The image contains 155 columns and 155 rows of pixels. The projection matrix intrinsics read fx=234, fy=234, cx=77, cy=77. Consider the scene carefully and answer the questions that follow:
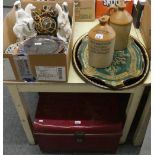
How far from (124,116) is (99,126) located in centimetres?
18

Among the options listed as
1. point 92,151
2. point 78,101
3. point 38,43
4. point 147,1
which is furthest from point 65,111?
point 147,1

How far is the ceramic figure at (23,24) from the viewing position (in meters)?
1.12

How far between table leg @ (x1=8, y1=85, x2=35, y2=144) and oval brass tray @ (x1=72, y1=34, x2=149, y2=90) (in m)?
0.32

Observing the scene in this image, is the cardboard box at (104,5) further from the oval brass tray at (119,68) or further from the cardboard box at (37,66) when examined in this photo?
the cardboard box at (37,66)

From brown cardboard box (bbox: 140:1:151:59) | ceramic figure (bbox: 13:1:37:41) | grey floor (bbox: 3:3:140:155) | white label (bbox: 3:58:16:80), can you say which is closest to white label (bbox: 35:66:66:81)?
white label (bbox: 3:58:16:80)

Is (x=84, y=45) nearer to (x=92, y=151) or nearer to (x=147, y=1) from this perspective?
(x=147, y=1)

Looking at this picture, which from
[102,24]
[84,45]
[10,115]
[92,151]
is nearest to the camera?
[102,24]

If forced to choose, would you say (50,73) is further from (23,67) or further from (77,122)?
(77,122)

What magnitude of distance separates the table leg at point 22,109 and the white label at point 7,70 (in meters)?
0.06

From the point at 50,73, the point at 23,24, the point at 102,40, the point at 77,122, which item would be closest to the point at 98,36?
the point at 102,40

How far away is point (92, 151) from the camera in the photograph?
4.71 feet

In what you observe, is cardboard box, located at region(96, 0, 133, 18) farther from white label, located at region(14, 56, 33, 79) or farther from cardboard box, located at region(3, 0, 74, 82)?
white label, located at region(14, 56, 33, 79)

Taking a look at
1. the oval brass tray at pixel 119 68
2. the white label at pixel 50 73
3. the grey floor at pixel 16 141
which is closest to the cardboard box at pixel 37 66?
the white label at pixel 50 73

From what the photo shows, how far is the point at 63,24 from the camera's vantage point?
114 cm
